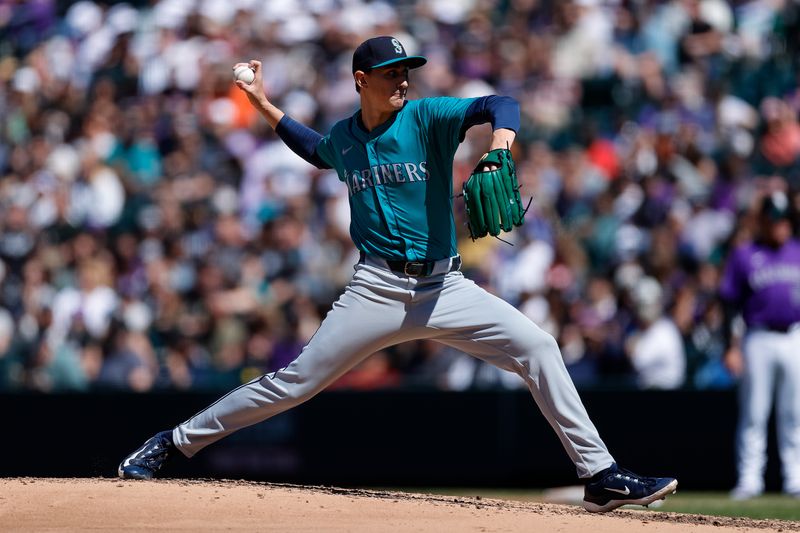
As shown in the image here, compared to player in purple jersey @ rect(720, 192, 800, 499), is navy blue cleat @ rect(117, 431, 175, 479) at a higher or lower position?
lower

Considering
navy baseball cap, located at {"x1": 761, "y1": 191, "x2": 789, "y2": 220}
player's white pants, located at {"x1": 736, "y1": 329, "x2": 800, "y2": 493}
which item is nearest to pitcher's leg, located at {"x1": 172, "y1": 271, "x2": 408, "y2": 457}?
player's white pants, located at {"x1": 736, "y1": 329, "x2": 800, "y2": 493}

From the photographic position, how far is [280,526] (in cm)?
Result: 568

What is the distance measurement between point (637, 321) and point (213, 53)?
630 centimetres

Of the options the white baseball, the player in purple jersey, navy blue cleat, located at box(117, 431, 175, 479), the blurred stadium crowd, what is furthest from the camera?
the blurred stadium crowd

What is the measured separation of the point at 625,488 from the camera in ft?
20.0

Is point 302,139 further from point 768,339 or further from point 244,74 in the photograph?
point 768,339

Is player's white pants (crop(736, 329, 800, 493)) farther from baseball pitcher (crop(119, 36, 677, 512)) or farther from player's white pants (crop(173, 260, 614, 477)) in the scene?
player's white pants (crop(173, 260, 614, 477))

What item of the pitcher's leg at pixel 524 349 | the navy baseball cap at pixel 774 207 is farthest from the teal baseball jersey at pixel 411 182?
the navy baseball cap at pixel 774 207

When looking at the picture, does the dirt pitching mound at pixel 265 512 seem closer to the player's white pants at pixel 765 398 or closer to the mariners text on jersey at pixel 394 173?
the mariners text on jersey at pixel 394 173

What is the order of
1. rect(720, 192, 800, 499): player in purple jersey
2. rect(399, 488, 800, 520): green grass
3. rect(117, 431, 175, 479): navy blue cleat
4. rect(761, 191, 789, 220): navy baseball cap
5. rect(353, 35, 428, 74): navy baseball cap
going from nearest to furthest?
rect(353, 35, 428, 74): navy baseball cap → rect(117, 431, 175, 479): navy blue cleat → rect(399, 488, 800, 520): green grass → rect(720, 192, 800, 499): player in purple jersey → rect(761, 191, 789, 220): navy baseball cap

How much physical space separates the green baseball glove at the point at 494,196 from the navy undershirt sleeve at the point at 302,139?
991mm

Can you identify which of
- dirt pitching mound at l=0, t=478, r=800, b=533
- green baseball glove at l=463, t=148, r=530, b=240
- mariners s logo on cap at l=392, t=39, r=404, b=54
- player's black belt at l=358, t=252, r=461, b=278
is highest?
mariners s logo on cap at l=392, t=39, r=404, b=54

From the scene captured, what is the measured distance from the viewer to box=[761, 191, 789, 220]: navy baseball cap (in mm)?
10203

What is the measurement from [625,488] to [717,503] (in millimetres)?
3857
